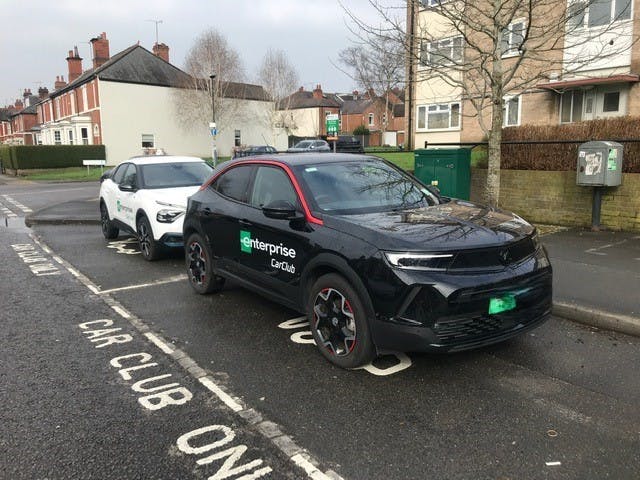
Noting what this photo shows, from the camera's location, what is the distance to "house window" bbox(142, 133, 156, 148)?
147 feet

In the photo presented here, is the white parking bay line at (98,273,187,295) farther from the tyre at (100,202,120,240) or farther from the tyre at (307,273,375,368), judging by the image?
the tyre at (100,202,120,240)

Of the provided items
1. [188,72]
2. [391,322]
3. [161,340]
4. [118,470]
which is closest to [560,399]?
[391,322]

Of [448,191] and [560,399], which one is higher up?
[448,191]

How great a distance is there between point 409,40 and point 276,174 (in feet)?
19.2

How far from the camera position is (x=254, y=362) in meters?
4.46

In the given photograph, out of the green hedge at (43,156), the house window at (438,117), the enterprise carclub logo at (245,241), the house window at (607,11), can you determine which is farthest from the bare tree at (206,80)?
the enterprise carclub logo at (245,241)

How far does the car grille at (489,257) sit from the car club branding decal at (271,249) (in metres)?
1.50

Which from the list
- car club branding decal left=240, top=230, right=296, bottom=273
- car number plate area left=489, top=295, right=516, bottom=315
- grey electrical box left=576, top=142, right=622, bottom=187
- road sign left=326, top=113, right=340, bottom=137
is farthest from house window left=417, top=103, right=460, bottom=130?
car number plate area left=489, top=295, right=516, bottom=315

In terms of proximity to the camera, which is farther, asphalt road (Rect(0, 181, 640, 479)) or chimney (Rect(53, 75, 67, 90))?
Answer: chimney (Rect(53, 75, 67, 90))

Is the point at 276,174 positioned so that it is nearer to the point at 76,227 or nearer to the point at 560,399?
the point at 560,399

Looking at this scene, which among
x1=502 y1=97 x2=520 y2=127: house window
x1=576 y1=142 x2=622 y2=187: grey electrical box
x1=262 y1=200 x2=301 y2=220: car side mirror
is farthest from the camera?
x1=502 y1=97 x2=520 y2=127: house window

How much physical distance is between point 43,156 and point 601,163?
3686 cm

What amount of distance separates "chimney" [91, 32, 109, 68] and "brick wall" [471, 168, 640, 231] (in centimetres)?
4681

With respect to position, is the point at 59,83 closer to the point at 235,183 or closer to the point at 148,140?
the point at 148,140
